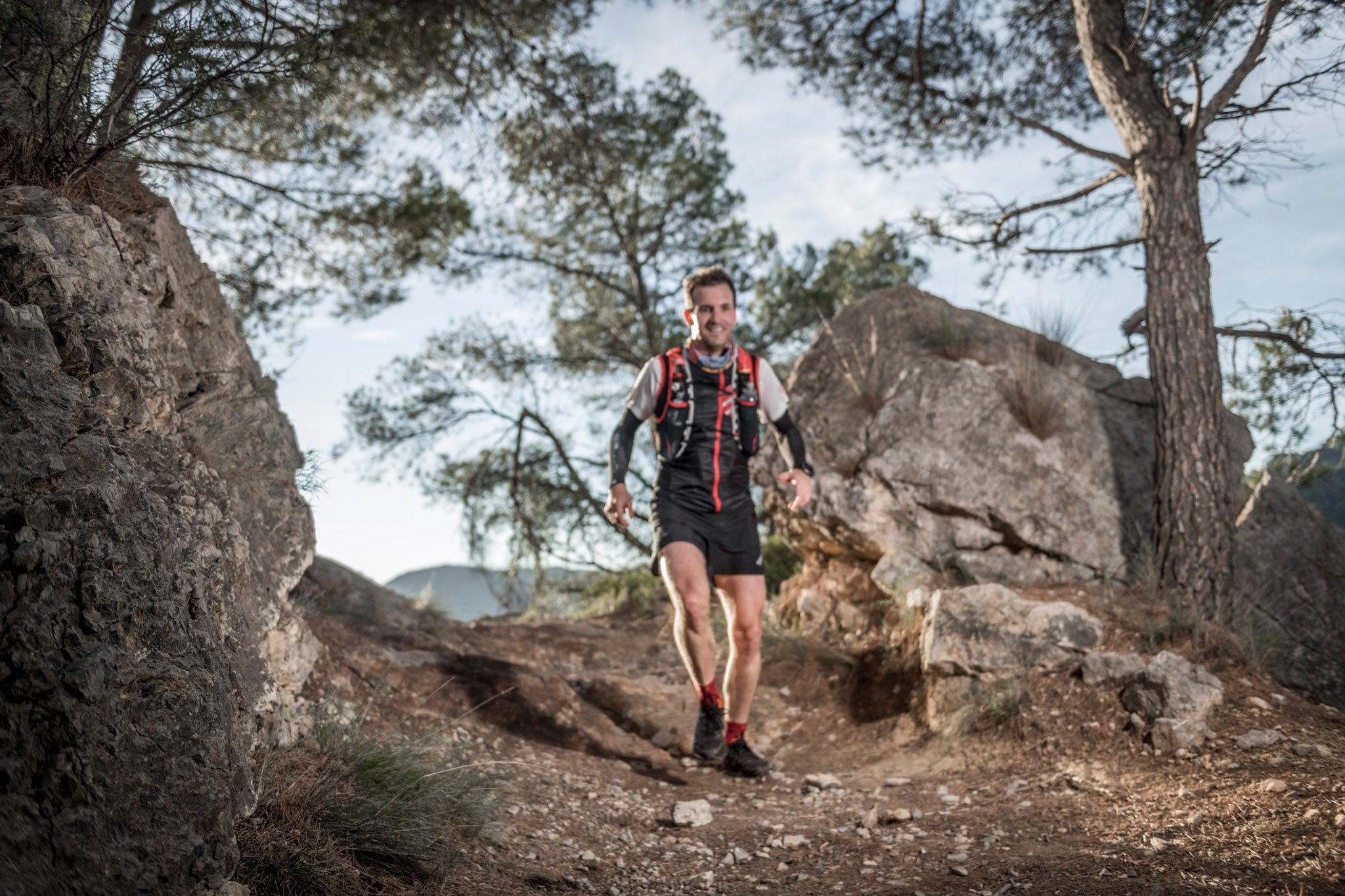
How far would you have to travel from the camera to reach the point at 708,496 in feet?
15.2

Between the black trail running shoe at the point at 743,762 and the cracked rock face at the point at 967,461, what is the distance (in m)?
1.72

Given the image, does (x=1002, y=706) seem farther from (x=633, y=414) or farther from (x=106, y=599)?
(x=106, y=599)

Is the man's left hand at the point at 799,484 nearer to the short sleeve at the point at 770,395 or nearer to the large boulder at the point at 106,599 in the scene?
the short sleeve at the point at 770,395

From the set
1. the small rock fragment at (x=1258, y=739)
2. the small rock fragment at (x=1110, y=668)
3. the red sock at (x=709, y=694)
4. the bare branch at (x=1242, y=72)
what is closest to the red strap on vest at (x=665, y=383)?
the red sock at (x=709, y=694)

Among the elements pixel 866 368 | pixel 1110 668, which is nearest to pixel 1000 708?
pixel 1110 668

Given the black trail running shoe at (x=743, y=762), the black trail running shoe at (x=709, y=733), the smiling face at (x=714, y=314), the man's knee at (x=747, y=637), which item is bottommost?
the black trail running shoe at (x=743, y=762)

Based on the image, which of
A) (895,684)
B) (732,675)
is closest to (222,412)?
(732,675)

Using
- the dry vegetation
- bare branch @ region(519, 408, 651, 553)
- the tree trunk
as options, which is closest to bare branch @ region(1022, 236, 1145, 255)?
the tree trunk

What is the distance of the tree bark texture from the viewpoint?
552 cm

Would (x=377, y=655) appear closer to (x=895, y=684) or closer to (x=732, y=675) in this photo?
(x=732, y=675)

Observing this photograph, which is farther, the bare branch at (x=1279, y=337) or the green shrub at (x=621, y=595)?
the green shrub at (x=621, y=595)

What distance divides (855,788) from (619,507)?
189 cm

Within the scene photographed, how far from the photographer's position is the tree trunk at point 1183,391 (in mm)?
5508

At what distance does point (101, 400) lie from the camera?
260 centimetres
